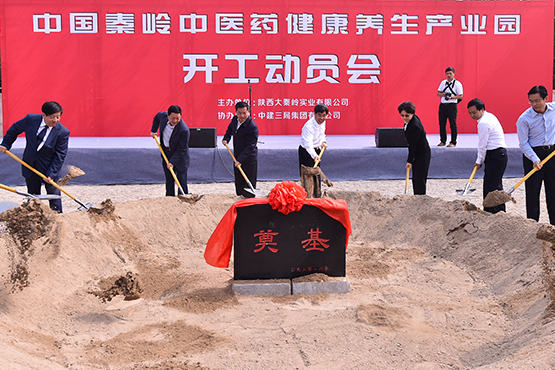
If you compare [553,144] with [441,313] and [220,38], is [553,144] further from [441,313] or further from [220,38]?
[220,38]

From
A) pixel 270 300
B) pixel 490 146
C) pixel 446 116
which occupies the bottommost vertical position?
pixel 270 300

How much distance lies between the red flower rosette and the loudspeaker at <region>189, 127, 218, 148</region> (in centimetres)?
496

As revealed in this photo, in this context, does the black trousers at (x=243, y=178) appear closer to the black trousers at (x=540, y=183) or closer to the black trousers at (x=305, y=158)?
the black trousers at (x=305, y=158)

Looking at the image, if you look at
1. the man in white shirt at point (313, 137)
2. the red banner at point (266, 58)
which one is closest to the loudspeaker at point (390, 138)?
the red banner at point (266, 58)

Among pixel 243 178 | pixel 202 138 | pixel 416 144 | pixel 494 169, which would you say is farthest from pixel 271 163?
pixel 494 169

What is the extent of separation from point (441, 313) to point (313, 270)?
1041 mm

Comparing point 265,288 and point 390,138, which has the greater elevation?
point 390,138

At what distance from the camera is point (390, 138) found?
9.42 metres

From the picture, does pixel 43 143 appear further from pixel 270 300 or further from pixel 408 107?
pixel 408 107

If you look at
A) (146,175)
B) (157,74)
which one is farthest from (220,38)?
(146,175)

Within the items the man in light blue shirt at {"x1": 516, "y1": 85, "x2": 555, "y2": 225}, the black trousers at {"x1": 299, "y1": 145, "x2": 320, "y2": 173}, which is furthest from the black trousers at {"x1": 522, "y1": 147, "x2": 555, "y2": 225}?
the black trousers at {"x1": 299, "y1": 145, "x2": 320, "y2": 173}

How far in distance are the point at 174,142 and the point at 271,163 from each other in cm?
297

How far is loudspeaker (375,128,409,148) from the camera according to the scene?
30.7 ft

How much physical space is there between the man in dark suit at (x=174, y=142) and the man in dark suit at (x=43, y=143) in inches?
47.1
